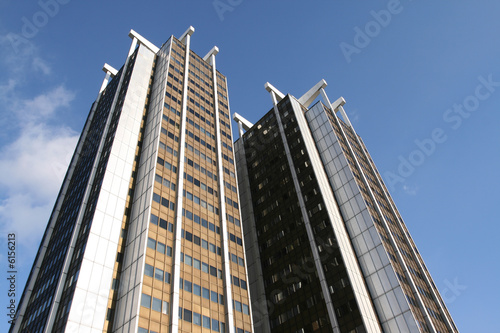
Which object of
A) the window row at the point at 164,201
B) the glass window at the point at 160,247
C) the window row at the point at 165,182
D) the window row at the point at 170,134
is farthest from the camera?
the window row at the point at 170,134

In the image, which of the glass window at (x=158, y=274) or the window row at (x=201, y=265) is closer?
the glass window at (x=158, y=274)

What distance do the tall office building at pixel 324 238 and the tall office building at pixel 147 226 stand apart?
15.3 meters

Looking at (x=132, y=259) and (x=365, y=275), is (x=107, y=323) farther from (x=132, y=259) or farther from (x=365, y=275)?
(x=365, y=275)

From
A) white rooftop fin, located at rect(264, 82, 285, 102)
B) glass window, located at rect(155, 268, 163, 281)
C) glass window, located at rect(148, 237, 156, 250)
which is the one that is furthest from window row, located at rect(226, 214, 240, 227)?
white rooftop fin, located at rect(264, 82, 285, 102)

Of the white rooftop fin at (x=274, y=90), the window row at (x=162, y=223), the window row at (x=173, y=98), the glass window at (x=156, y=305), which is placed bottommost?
the glass window at (x=156, y=305)

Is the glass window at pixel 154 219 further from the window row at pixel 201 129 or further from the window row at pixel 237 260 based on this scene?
the window row at pixel 201 129

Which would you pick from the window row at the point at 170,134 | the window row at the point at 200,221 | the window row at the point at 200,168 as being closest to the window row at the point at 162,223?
the window row at the point at 200,221

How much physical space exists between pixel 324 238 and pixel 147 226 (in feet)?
111

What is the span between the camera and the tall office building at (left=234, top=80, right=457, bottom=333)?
207ft

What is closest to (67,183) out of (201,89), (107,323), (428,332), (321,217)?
(201,89)

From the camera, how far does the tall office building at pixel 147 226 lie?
4644cm

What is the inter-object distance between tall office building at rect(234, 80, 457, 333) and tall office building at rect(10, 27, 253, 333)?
1530 cm

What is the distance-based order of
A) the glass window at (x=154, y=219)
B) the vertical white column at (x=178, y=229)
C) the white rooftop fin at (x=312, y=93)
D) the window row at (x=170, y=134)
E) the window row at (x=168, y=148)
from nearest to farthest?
the vertical white column at (x=178, y=229) < the glass window at (x=154, y=219) < the window row at (x=168, y=148) < the window row at (x=170, y=134) < the white rooftop fin at (x=312, y=93)

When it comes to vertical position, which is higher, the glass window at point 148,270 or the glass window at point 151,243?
the glass window at point 151,243
